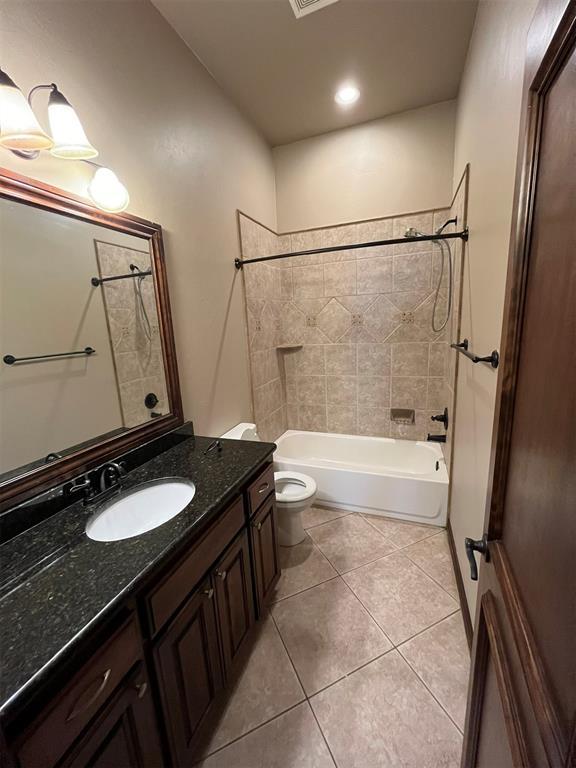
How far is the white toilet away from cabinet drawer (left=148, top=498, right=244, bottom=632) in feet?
2.37

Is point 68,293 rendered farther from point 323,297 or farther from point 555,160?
point 323,297

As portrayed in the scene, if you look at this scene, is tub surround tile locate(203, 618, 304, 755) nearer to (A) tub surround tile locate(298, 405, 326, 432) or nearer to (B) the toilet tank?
(B) the toilet tank

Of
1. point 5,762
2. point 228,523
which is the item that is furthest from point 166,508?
point 5,762

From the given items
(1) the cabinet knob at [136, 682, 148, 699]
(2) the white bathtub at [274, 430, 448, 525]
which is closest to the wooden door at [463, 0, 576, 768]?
(1) the cabinet knob at [136, 682, 148, 699]

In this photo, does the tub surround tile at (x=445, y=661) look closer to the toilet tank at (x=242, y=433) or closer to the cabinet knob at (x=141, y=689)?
the cabinet knob at (x=141, y=689)

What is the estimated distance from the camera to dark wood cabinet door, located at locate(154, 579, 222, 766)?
92 cm

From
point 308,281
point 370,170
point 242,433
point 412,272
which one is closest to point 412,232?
point 412,272

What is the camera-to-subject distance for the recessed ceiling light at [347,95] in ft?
7.03

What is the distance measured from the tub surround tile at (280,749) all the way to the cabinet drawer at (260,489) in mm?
775

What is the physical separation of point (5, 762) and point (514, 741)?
32.9 inches

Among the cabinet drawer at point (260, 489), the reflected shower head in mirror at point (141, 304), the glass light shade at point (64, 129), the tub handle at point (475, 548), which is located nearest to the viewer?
the tub handle at point (475, 548)

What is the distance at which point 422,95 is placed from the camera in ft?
7.39

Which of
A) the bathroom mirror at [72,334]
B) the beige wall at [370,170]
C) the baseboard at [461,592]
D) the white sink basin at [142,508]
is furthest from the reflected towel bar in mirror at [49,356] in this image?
the beige wall at [370,170]

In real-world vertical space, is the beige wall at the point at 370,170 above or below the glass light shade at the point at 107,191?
above
